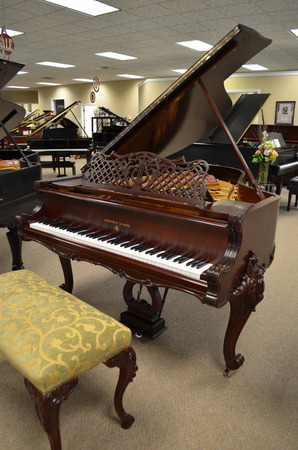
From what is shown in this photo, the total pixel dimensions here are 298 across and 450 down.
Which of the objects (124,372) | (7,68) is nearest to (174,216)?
(124,372)

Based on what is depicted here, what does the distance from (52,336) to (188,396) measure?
94 centimetres

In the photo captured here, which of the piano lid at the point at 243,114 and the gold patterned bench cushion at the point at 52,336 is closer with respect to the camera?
the gold patterned bench cushion at the point at 52,336

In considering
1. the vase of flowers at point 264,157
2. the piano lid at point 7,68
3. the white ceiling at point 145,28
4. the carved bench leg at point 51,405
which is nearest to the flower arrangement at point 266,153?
the vase of flowers at point 264,157

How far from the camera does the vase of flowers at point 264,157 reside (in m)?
5.31

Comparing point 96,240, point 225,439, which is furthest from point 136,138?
point 225,439

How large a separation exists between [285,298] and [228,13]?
4798mm

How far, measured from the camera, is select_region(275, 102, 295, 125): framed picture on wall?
1182cm

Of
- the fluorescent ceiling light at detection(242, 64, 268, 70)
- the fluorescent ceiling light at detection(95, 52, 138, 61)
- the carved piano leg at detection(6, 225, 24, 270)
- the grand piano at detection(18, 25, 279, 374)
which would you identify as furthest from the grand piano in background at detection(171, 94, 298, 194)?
the fluorescent ceiling light at detection(242, 64, 268, 70)

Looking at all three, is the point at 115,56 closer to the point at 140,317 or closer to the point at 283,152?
the point at 283,152

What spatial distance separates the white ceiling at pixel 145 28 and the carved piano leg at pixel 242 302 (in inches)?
187

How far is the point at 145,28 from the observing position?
661cm

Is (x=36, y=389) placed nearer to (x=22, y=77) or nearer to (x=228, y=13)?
(x=228, y=13)

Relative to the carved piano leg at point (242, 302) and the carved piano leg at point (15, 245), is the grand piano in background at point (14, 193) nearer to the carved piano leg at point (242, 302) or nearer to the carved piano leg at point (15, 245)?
the carved piano leg at point (15, 245)

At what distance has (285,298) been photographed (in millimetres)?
3010
